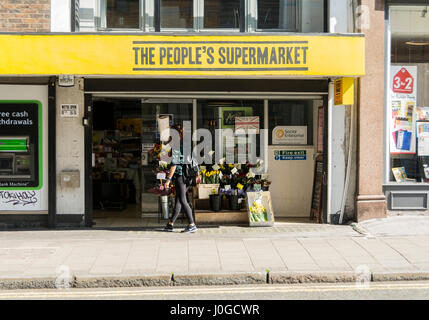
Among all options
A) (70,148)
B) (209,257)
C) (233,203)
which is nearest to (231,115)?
(233,203)

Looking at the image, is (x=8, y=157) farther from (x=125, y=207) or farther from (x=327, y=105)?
A: (x=327, y=105)

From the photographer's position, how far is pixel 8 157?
392 inches

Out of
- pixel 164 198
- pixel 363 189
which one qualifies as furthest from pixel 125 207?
pixel 363 189

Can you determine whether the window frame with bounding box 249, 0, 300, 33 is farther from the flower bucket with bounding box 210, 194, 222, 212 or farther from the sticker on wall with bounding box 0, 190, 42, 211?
the sticker on wall with bounding box 0, 190, 42, 211

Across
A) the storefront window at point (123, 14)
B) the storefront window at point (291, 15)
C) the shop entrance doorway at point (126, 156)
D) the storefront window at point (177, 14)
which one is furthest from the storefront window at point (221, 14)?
the shop entrance doorway at point (126, 156)

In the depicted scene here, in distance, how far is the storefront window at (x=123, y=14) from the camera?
10.2 metres

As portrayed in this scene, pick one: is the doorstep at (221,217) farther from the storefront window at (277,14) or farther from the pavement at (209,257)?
the storefront window at (277,14)

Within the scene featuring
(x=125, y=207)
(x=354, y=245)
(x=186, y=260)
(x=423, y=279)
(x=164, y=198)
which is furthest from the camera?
(x=125, y=207)

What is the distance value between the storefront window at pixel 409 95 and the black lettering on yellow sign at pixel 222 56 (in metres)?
2.54

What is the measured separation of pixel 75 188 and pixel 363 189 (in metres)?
5.51

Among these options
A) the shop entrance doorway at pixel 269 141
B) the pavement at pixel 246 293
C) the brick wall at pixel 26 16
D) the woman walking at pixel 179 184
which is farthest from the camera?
the shop entrance doorway at pixel 269 141

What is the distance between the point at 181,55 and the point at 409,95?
15.8ft

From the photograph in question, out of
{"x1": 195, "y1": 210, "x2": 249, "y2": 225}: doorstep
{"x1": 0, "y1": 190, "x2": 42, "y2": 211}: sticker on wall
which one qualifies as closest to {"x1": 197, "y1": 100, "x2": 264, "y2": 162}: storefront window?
{"x1": 195, "y1": 210, "x2": 249, "y2": 225}: doorstep

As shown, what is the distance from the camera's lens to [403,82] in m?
10.5
